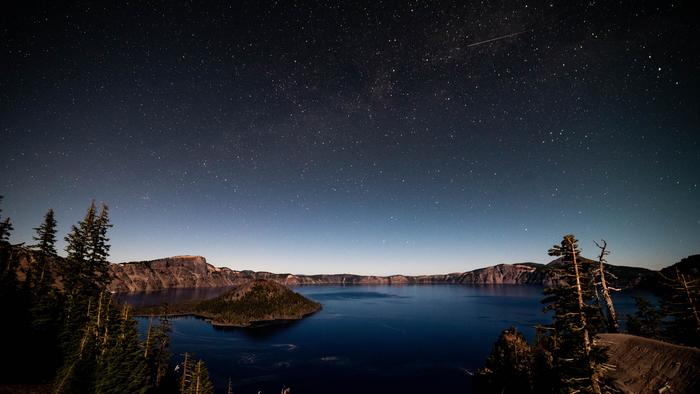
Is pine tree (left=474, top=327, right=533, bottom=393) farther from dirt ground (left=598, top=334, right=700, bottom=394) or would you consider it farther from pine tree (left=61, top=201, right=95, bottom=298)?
pine tree (left=61, top=201, right=95, bottom=298)

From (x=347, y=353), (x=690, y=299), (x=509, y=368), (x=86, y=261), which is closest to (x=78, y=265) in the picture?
(x=86, y=261)

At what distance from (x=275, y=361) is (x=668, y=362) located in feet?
344

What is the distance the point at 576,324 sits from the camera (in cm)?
1593

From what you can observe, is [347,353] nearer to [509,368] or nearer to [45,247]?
[509,368]

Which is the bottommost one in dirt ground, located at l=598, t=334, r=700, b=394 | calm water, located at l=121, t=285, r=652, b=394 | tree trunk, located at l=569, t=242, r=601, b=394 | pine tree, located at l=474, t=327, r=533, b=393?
calm water, located at l=121, t=285, r=652, b=394

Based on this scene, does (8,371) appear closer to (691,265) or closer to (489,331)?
(489,331)

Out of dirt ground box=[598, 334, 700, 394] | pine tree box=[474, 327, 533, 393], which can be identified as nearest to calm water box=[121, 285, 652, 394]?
pine tree box=[474, 327, 533, 393]

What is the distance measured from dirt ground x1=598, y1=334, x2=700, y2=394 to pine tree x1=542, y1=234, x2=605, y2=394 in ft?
9.37

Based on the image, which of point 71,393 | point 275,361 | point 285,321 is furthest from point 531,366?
point 285,321

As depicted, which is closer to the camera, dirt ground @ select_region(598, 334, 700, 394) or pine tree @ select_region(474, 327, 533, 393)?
dirt ground @ select_region(598, 334, 700, 394)

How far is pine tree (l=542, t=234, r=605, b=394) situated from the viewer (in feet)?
49.7

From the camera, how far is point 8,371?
1058 inches

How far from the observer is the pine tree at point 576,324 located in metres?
15.1

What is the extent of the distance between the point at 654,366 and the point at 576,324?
41.0ft
